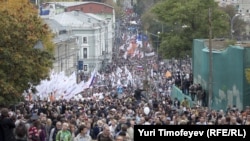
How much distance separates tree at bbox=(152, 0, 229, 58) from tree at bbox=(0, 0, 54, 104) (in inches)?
1500

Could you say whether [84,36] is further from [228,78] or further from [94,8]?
[228,78]

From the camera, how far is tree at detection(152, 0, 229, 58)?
261ft

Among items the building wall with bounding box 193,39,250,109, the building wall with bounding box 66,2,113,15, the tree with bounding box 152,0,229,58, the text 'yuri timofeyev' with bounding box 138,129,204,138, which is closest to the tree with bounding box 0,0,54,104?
the building wall with bounding box 193,39,250,109

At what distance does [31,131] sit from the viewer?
2105 centimetres

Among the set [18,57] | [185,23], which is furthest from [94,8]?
[18,57]

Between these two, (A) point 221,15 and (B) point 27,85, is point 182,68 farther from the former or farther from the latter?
(B) point 27,85

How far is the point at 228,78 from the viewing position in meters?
45.4

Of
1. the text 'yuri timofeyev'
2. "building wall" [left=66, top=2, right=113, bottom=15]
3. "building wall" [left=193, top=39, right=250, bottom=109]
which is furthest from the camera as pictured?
"building wall" [left=66, top=2, right=113, bottom=15]

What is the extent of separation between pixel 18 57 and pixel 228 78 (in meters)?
10.8

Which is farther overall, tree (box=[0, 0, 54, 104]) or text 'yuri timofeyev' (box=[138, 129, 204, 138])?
tree (box=[0, 0, 54, 104])

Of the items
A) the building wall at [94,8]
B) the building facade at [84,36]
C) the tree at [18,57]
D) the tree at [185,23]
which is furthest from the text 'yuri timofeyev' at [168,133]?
the building wall at [94,8]

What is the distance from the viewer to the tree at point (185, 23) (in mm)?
79438

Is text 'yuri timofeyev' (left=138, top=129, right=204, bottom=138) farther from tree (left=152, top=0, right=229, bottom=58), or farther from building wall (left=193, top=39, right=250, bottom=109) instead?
tree (left=152, top=0, right=229, bottom=58)

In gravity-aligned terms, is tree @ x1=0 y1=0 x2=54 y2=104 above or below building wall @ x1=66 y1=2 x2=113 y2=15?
below
